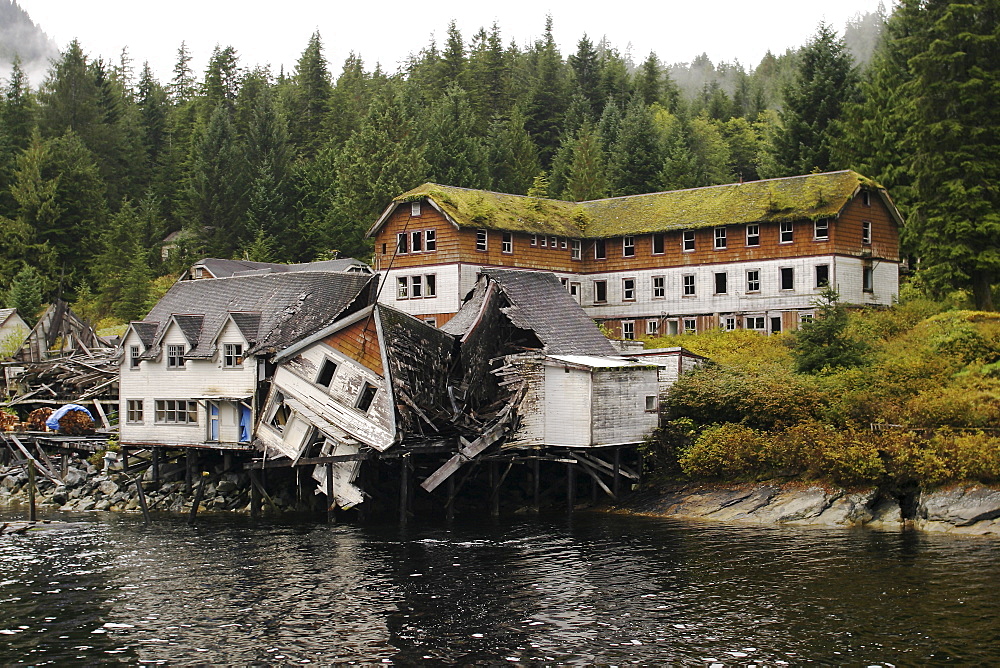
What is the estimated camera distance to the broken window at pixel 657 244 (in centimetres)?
6769

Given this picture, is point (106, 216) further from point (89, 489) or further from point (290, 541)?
point (290, 541)

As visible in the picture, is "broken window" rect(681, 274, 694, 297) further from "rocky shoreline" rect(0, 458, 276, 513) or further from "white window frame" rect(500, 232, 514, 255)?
"rocky shoreline" rect(0, 458, 276, 513)

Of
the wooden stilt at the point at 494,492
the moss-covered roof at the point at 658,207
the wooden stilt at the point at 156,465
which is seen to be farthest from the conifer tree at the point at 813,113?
the wooden stilt at the point at 156,465

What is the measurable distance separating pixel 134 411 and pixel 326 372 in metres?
12.0

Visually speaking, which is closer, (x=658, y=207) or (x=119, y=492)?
(x=119, y=492)

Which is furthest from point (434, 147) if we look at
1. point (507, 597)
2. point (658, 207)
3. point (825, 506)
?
point (507, 597)

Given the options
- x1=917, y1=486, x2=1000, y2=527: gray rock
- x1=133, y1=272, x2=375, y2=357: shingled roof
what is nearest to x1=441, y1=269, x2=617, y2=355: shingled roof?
x1=133, y1=272, x2=375, y2=357: shingled roof

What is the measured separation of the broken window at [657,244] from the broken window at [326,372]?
92.1 feet

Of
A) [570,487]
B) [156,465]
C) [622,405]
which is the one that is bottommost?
[570,487]

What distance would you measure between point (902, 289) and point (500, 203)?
2415 centimetres

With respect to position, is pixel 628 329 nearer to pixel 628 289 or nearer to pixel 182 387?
pixel 628 289

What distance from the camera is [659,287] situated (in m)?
67.6

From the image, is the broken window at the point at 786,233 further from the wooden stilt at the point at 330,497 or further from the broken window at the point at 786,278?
the wooden stilt at the point at 330,497

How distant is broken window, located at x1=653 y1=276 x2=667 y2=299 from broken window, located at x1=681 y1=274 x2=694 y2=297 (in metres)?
1.25
